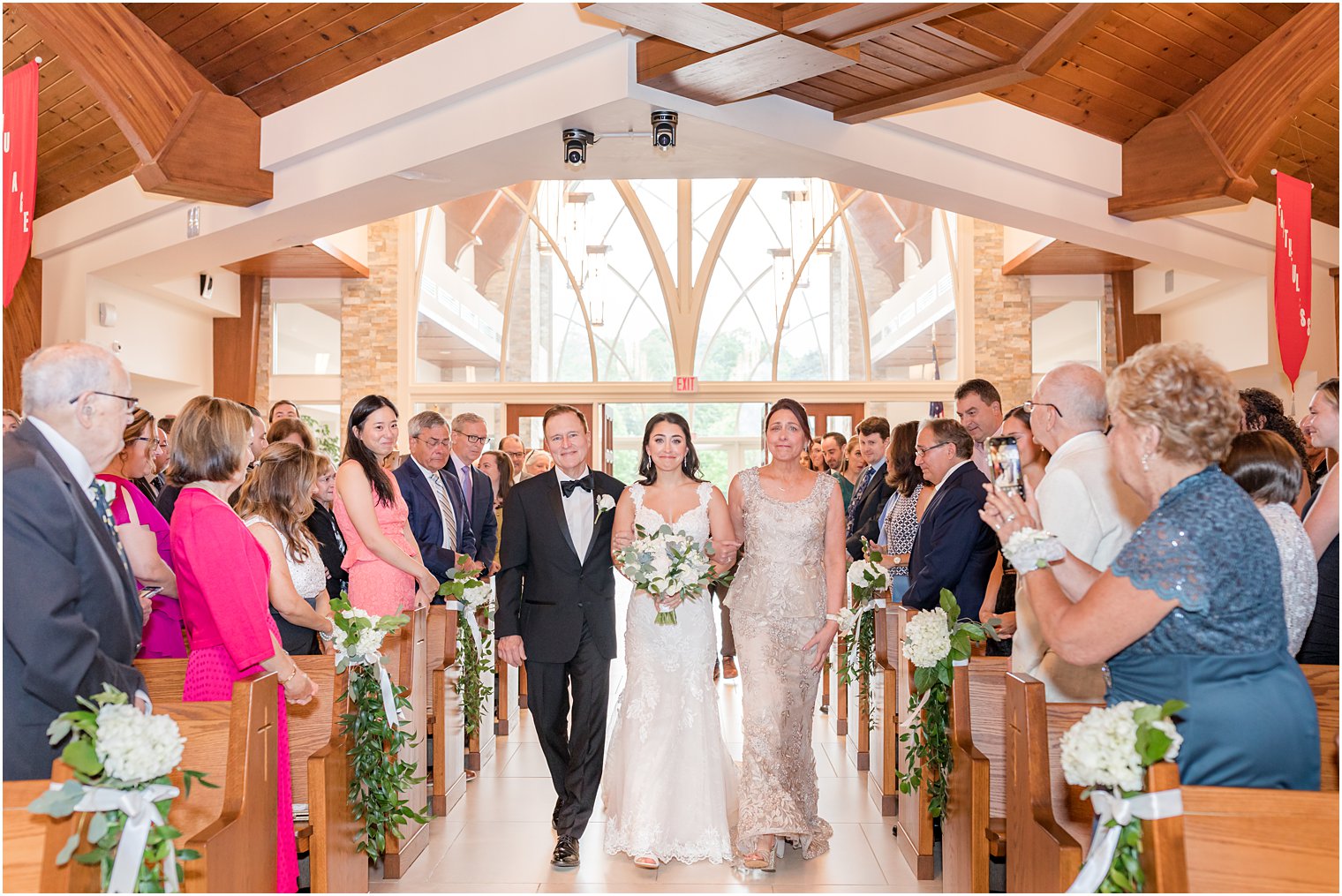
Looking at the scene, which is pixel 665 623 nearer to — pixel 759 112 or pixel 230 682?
pixel 230 682

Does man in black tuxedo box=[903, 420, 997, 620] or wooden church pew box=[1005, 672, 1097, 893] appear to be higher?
man in black tuxedo box=[903, 420, 997, 620]

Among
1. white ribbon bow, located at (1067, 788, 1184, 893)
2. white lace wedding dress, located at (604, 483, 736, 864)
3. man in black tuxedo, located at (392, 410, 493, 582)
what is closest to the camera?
white ribbon bow, located at (1067, 788, 1184, 893)

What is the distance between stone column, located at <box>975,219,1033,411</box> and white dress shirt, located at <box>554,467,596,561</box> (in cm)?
1035

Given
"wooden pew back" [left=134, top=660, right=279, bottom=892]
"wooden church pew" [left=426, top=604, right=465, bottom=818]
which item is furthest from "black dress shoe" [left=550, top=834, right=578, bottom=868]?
"wooden pew back" [left=134, top=660, right=279, bottom=892]

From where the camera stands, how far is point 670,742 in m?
4.68

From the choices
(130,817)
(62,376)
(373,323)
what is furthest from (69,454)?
(373,323)

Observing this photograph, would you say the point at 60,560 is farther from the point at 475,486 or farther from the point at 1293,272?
the point at 1293,272

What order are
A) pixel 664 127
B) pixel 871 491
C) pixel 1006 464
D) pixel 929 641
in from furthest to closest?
pixel 871 491
pixel 664 127
pixel 929 641
pixel 1006 464

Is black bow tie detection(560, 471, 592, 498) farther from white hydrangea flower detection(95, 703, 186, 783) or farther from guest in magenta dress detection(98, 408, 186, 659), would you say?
white hydrangea flower detection(95, 703, 186, 783)

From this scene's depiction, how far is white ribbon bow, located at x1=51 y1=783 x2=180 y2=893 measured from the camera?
2166mm

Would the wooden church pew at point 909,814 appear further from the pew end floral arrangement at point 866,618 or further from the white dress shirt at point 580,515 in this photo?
the white dress shirt at point 580,515

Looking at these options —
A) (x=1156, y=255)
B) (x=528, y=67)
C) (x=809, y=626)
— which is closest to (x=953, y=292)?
(x=1156, y=255)

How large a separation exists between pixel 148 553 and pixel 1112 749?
3.14 meters

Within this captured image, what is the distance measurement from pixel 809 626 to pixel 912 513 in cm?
172
